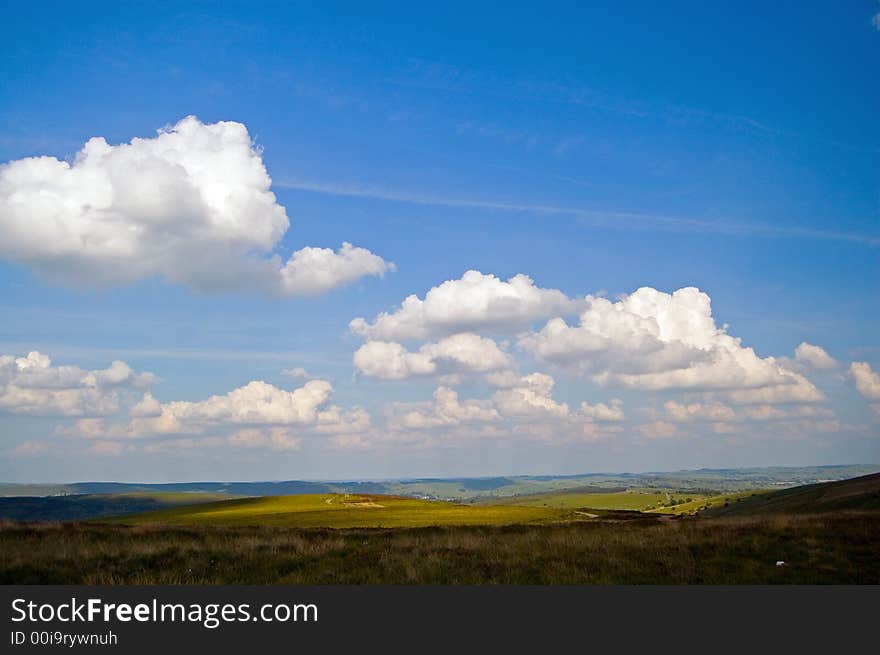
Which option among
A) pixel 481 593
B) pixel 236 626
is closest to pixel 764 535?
pixel 481 593

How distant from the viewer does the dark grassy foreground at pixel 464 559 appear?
1994cm

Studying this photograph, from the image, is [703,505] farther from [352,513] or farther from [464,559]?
[464,559]

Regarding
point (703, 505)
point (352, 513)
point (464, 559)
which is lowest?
point (703, 505)

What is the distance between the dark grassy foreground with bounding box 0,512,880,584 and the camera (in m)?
19.9

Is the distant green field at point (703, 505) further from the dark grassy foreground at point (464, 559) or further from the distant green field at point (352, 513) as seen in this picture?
the dark grassy foreground at point (464, 559)

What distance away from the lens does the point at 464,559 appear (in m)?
22.5

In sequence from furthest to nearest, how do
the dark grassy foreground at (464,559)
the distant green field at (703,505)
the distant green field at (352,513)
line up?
the distant green field at (703,505)
the distant green field at (352,513)
the dark grassy foreground at (464,559)

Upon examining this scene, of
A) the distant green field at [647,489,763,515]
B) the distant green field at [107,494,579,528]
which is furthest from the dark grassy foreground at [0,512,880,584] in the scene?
the distant green field at [647,489,763,515]

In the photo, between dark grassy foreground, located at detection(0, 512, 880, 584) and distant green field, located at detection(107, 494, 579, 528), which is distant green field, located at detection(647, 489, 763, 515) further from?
dark grassy foreground, located at detection(0, 512, 880, 584)

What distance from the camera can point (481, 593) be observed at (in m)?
16.7

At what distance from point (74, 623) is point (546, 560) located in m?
14.2

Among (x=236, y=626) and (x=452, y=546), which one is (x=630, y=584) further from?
(x=236, y=626)

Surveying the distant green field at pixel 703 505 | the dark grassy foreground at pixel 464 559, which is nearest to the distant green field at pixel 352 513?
the distant green field at pixel 703 505

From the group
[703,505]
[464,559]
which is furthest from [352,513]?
[703,505]
